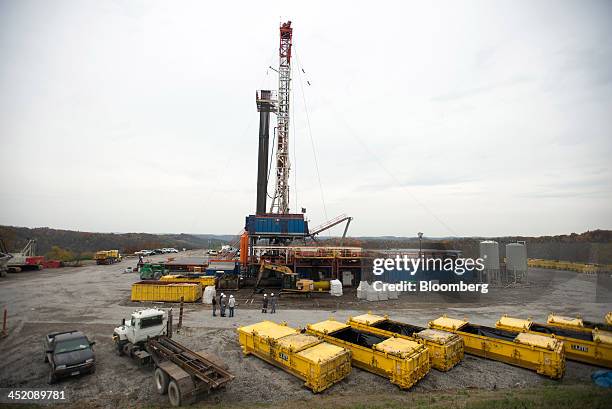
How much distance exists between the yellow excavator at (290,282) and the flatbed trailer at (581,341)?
15375mm

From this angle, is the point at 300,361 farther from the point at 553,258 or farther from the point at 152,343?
the point at 553,258

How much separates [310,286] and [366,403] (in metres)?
17.9

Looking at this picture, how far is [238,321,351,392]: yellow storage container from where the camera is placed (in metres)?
10.3

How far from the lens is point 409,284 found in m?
29.3

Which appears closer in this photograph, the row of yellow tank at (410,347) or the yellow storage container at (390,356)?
the yellow storage container at (390,356)

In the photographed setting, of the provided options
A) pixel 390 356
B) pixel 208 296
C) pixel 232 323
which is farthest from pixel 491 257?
Result: pixel 208 296

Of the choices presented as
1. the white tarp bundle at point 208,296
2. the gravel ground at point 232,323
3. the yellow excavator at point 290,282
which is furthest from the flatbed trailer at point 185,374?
the yellow excavator at point 290,282

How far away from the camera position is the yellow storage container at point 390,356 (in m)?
10.4

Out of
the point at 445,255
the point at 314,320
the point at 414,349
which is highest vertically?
the point at 445,255

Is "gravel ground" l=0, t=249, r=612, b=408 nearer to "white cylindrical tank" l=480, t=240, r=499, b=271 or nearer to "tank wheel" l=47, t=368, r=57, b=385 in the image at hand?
"tank wheel" l=47, t=368, r=57, b=385

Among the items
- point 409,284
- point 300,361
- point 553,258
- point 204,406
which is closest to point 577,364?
point 300,361

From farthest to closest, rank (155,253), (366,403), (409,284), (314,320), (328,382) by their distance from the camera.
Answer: (155,253) < (409,284) < (314,320) < (328,382) < (366,403)

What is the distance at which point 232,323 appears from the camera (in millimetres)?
18250

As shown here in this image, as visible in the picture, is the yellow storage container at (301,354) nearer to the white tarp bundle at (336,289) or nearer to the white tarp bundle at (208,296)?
the white tarp bundle at (208,296)
